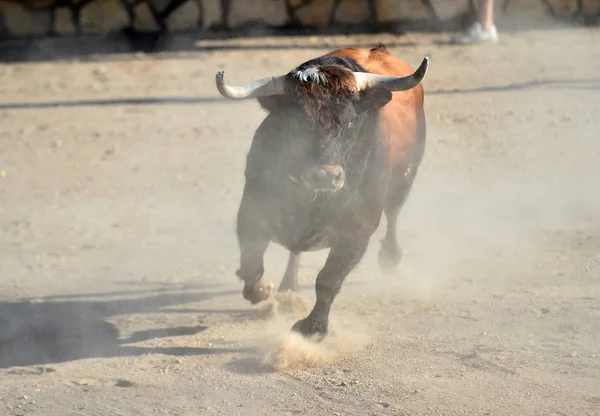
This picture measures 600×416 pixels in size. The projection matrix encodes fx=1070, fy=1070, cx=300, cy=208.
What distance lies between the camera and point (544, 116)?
11203 millimetres

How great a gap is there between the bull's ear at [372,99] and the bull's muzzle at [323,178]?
0.50m

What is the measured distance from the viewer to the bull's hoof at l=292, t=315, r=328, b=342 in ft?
20.1

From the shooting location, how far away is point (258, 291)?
6.46 m

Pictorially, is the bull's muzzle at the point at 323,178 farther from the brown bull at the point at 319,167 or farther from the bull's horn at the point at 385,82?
the bull's horn at the point at 385,82

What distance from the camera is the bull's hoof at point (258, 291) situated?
6.45 m

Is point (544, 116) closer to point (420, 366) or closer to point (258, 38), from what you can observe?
point (258, 38)

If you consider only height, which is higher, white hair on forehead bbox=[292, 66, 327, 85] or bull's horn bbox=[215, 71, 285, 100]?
white hair on forehead bbox=[292, 66, 327, 85]

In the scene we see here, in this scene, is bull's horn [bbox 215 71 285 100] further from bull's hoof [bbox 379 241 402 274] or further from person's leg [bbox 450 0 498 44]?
person's leg [bbox 450 0 498 44]

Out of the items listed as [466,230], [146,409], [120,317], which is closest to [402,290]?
[466,230]

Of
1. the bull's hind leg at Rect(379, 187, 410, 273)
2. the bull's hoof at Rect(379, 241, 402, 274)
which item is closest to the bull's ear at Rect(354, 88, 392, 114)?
the bull's hind leg at Rect(379, 187, 410, 273)

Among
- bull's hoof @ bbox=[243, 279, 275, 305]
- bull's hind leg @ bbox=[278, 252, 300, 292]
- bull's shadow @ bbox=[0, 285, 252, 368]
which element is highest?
bull's hoof @ bbox=[243, 279, 275, 305]

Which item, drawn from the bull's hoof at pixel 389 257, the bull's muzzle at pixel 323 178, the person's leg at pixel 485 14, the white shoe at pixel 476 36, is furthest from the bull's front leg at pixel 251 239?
the person's leg at pixel 485 14

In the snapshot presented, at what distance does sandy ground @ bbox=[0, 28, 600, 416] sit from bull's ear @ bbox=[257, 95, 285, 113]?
132cm

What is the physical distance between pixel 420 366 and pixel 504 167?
431 cm
